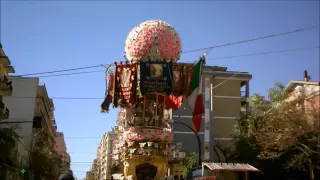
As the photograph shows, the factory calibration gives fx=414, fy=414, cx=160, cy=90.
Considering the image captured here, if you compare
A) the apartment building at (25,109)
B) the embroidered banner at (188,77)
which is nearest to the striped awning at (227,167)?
the embroidered banner at (188,77)

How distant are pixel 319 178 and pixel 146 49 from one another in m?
18.6

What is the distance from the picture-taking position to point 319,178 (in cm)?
3234

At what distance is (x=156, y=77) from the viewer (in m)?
22.3

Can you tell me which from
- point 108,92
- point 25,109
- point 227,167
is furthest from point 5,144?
point 227,167

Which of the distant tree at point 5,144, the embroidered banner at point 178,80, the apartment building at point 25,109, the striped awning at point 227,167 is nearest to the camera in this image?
the striped awning at point 227,167

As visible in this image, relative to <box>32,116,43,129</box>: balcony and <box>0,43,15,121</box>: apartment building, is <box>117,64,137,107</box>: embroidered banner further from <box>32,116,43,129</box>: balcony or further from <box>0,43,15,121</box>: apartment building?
<box>32,116,43,129</box>: balcony

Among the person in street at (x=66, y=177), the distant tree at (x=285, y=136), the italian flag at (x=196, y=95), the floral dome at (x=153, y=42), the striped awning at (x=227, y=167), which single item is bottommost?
the striped awning at (x=227, y=167)

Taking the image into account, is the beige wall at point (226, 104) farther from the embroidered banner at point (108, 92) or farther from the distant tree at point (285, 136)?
the embroidered banner at point (108, 92)

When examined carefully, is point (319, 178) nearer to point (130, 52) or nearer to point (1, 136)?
point (130, 52)

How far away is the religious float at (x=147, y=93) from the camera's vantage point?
2205 cm

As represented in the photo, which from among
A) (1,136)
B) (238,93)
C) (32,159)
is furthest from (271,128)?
(32,159)

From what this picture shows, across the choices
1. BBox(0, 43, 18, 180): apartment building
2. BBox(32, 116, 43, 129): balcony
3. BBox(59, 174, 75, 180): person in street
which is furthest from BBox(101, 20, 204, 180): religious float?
BBox(32, 116, 43, 129): balcony

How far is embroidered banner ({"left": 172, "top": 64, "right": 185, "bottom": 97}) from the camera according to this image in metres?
23.3

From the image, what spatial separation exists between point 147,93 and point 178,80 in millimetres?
2085
